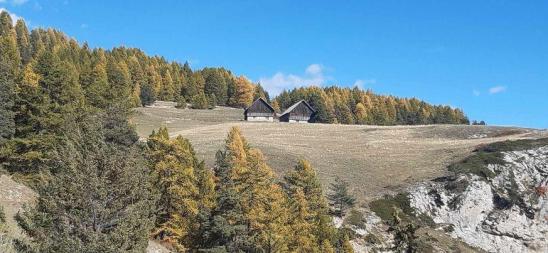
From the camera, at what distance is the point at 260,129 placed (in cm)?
10750

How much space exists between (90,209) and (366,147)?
7442 centimetres

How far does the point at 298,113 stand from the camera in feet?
454

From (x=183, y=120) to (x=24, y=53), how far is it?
275ft

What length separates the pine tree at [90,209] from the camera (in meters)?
16.7

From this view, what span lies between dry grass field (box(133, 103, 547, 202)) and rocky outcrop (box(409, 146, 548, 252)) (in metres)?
4.00

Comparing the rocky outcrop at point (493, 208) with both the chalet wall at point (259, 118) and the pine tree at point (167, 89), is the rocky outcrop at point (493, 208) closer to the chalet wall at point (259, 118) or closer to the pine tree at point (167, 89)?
the chalet wall at point (259, 118)

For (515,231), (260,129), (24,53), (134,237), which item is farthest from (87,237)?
(24,53)

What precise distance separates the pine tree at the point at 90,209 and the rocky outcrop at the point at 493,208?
52.9 m

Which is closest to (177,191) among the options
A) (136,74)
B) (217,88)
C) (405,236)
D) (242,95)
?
(405,236)

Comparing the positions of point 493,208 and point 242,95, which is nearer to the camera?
point 493,208

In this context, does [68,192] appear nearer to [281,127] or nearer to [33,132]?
[33,132]

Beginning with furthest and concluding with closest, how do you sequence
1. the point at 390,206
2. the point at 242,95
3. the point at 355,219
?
the point at 242,95 → the point at 390,206 → the point at 355,219

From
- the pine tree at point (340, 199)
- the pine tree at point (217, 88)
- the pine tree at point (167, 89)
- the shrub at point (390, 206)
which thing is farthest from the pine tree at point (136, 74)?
the pine tree at point (340, 199)

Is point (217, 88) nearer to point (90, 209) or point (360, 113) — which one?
point (360, 113)
